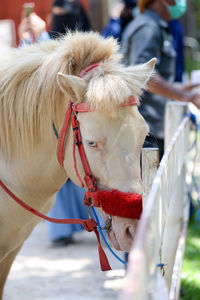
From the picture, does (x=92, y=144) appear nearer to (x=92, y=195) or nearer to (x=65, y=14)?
(x=92, y=195)

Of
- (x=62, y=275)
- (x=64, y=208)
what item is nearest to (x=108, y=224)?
(x=62, y=275)

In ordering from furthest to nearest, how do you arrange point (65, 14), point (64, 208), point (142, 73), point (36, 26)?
point (65, 14), point (64, 208), point (36, 26), point (142, 73)

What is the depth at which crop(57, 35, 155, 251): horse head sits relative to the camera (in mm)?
1872

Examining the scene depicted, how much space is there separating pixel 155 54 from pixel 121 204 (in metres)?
2.10

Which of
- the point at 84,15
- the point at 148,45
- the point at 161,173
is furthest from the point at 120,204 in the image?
the point at 84,15

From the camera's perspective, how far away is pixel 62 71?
2066 millimetres

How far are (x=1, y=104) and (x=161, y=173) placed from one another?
95 centimetres

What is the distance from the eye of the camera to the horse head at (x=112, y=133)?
1872 millimetres

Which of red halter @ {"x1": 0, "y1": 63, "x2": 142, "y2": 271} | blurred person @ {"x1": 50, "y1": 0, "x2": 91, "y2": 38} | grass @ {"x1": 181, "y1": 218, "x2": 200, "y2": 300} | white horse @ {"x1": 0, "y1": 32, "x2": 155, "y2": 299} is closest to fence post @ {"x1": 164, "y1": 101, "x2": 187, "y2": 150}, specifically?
grass @ {"x1": 181, "y1": 218, "x2": 200, "y2": 300}

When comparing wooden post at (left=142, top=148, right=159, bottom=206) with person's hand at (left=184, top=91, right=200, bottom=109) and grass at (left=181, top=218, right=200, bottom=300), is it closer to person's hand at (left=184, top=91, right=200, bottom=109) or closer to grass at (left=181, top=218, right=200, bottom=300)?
person's hand at (left=184, top=91, right=200, bottom=109)

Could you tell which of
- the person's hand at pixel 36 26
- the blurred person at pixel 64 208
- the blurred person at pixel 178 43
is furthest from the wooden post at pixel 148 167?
the blurred person at pixel 178 43

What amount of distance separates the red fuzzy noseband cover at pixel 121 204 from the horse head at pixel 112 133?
0.8 inches

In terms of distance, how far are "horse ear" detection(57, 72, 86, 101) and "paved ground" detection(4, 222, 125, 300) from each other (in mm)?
2036

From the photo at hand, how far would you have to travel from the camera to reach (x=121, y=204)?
70.9 inches
